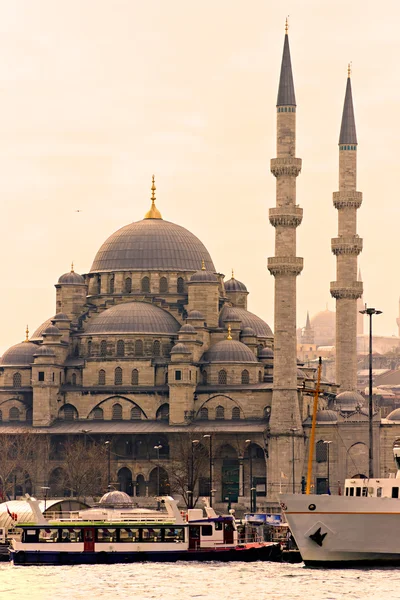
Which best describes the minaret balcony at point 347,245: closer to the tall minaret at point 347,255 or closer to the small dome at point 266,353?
the tall minaret at point 347,255

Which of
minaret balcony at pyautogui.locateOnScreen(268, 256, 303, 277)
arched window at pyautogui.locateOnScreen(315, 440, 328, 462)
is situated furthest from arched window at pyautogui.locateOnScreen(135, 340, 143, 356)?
minaret balcony at pyautogui.locateOnScreen(268, 256, 303, 277)

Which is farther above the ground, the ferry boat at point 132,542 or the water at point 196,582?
the ferry boat at point 132,542

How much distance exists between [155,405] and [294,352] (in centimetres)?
1408

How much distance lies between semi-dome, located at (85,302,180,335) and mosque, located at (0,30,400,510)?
0.47 feet

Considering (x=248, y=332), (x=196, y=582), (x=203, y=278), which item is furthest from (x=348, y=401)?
(x=196, y=582)

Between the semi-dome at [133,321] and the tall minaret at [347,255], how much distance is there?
12178 mm

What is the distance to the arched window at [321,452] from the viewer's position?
5032 inches

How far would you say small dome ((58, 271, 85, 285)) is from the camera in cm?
14262

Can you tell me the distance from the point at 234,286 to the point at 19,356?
64.1 feet

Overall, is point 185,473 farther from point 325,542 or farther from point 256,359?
point 325,542

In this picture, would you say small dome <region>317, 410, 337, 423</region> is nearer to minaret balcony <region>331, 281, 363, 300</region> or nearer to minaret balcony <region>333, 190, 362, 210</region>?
minaret balcony <region>331, 281, 363, 300</region>

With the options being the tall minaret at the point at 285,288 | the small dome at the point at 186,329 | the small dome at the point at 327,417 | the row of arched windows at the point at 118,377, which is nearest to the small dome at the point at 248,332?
the small dome at the point at 186,329

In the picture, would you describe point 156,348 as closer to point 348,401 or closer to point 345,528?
point 348,401

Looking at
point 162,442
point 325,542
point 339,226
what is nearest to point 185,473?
point 162,442
